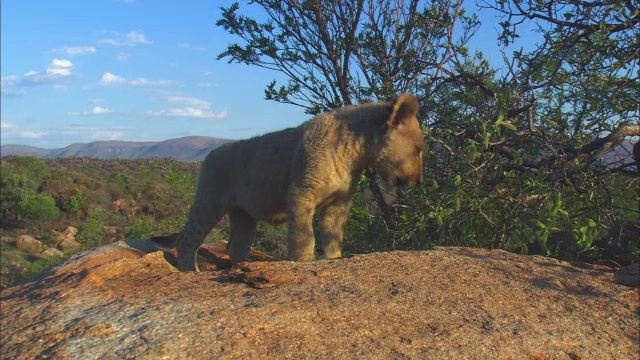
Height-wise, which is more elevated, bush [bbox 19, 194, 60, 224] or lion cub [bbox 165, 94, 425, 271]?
lion cub [bbox 165, 94, 425, 271]

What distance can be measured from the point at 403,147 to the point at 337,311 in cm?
255

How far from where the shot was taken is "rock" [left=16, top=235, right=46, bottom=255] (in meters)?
25.4

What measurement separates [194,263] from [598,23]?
5.32 metres

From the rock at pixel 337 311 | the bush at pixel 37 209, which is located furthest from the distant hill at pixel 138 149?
the rock at pixel 337 311

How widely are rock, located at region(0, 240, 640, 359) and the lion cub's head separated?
3.42 feet

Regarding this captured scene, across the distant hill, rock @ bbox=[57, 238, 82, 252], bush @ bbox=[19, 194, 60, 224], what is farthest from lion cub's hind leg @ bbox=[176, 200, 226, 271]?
the distant hill

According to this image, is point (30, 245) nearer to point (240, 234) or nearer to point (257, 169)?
point (240, 234)

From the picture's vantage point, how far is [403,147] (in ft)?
21.2

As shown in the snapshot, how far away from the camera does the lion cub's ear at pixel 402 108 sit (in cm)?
632

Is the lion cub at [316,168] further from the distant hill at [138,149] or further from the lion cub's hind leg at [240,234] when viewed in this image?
the distant hill at [138,149]

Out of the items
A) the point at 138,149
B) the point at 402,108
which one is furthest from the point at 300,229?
the point at 138,149

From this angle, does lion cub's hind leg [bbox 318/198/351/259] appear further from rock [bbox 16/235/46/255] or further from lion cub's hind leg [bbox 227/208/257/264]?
rock [bbox 16/235/46/255]

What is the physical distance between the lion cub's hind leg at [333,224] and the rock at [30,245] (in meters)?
21.6

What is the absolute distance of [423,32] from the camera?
820cm
